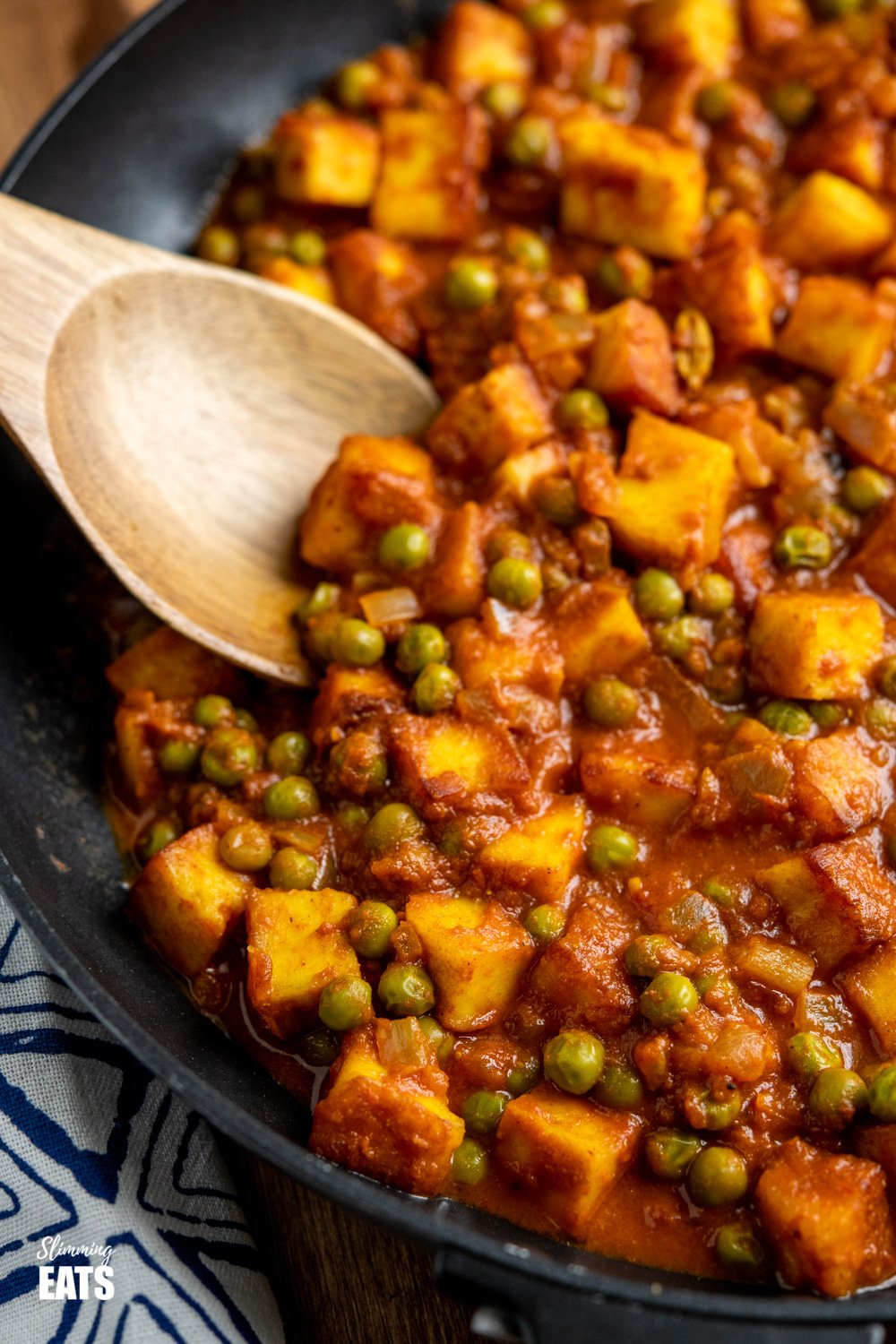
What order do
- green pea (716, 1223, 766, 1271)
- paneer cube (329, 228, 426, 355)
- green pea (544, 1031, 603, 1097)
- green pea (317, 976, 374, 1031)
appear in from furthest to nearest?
paneer cube (329, 228, 426, 355) < green pea (317, 976, 374, 1031) < green pea (544, 1031, 603, 1097) < green pea (716, 1223, 766, 1271)

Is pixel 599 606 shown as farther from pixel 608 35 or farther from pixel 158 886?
pixel 608 35

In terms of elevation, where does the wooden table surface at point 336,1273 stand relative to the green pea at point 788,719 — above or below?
below

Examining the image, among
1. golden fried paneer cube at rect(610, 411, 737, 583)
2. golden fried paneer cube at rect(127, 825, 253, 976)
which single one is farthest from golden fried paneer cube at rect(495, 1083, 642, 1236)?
golden fried paneer cube at rect(610, 411, 737, 583)

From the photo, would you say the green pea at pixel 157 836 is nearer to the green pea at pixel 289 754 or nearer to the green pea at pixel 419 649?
the green pea at pixel 289 754

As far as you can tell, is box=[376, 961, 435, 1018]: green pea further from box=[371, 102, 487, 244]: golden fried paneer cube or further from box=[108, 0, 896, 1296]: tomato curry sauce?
box=[371, 102, 487, 244]: golden fried paneer cube

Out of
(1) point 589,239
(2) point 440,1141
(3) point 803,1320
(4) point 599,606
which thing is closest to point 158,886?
(2) point 440,1141

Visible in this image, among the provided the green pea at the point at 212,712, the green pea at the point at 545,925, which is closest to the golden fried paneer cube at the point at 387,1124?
the green pea at the point at 545,925
